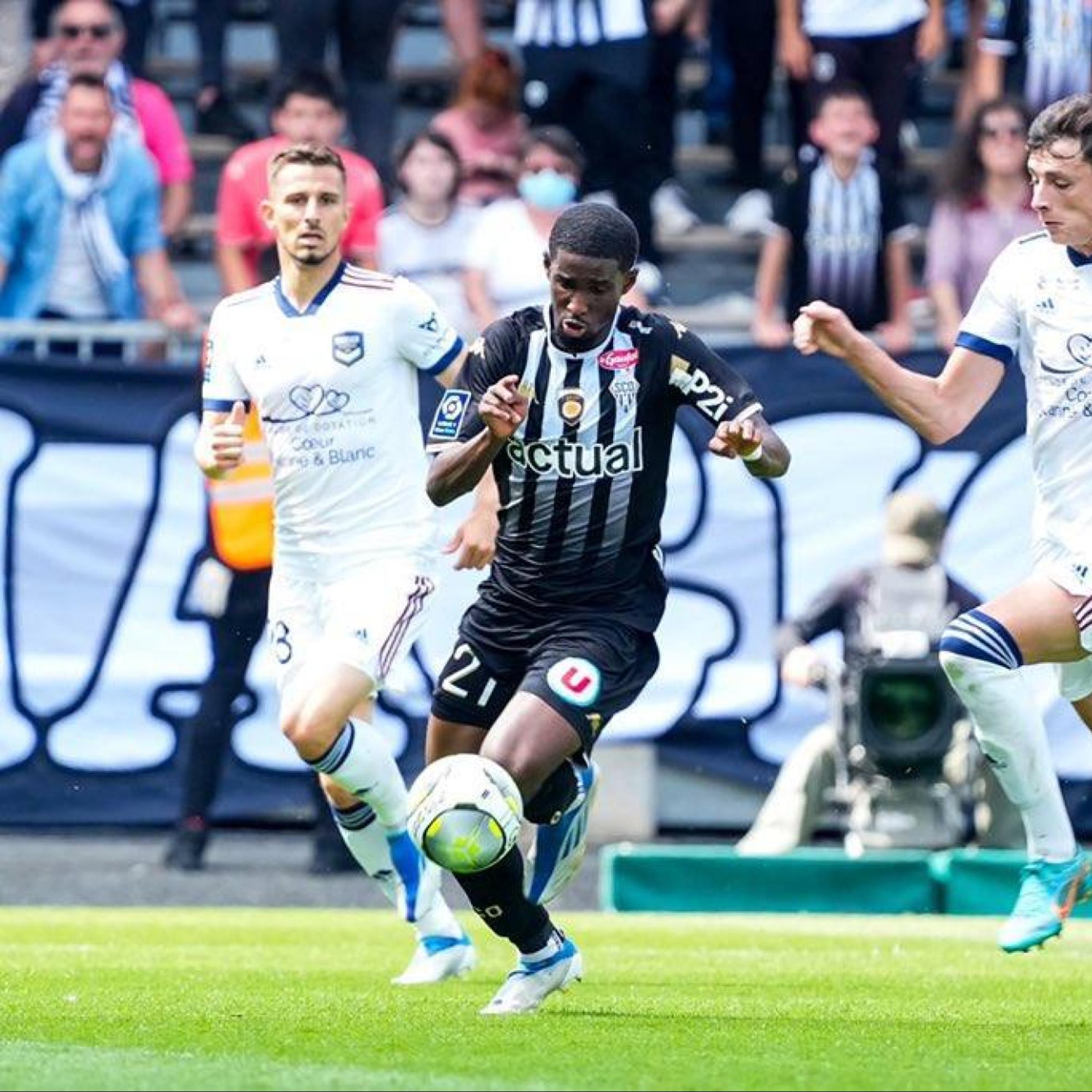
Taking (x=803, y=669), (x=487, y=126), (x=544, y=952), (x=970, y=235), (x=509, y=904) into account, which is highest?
(x=487, y=126)

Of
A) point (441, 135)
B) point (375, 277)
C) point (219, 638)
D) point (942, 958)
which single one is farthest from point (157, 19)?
point (942, 958)

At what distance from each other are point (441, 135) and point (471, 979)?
627 centimetres

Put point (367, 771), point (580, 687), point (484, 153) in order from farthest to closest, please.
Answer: point (484, 153), point (367, 771), point (580, 687)

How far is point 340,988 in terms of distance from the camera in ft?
28.5

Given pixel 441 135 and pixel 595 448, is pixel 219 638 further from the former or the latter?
pixel 595 448

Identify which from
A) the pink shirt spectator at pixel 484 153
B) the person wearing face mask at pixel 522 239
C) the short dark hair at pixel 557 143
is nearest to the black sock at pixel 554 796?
the person wearing face mask at pixel 522 239

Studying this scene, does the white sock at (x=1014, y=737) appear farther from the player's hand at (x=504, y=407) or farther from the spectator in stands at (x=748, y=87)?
the spectator in stands at (x=748, y=87)

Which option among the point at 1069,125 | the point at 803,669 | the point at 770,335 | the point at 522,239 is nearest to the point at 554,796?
the point at 1069,125

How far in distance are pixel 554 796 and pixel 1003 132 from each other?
7.44m

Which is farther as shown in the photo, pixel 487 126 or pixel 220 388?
pixel 487 126

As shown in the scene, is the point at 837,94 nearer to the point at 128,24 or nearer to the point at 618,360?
the point at 128,24

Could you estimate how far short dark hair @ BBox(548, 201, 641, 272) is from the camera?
7.75 m

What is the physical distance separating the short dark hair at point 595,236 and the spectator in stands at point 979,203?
6938mm

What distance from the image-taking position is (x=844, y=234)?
14.7 m
